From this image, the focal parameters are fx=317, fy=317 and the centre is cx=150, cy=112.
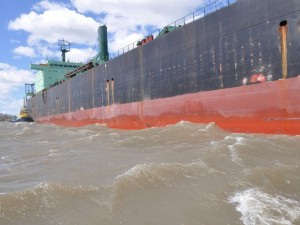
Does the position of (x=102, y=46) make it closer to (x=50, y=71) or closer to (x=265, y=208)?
(x=50, y=71)

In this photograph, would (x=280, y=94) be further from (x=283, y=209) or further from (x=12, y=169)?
(x=12, y=169)

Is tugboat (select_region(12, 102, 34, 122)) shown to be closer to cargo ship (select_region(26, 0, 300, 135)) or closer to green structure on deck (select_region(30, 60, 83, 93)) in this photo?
green structure on deck (select_region(30, 60, 83, 93))

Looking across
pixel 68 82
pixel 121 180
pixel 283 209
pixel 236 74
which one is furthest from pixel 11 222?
pixel 68 82

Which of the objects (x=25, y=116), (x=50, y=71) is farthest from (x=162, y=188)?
(x=25, y=116)

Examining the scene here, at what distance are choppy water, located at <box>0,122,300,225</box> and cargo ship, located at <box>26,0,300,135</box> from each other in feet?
7.17

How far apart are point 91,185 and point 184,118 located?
25.4 ft

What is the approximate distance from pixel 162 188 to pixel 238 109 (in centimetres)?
595

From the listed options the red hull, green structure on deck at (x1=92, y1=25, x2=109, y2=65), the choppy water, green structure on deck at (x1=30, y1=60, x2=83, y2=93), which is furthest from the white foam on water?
green structure on deck at (x1=30, y1=60, x2=83, y2=93)

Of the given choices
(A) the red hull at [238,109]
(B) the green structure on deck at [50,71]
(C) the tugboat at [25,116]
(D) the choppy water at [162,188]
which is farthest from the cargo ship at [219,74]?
(C) the tugboat at [25,116]

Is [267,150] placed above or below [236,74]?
below

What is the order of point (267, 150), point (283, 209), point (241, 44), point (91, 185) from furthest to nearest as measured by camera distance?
point (241, 44), point (267, 150), point (91, 185), point (283, 209)

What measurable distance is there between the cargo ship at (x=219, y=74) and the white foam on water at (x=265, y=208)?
454 cm

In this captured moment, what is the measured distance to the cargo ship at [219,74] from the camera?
828 centimetres

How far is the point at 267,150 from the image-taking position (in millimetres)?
6324
